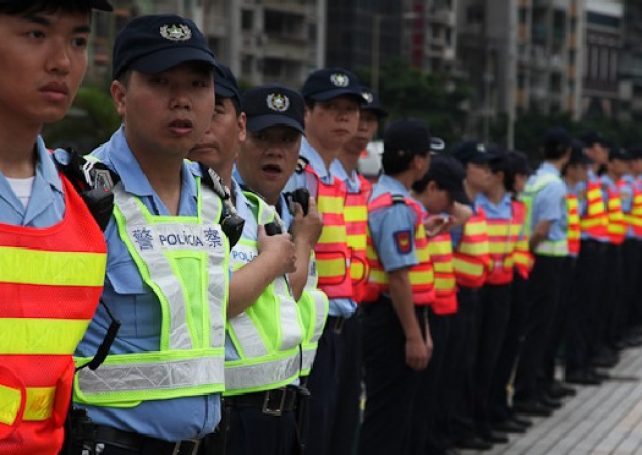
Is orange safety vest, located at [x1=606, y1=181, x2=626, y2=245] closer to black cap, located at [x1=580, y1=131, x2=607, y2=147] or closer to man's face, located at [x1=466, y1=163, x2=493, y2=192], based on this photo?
black cap, located at [x1=580, y1=131, x2=607, y2=147]

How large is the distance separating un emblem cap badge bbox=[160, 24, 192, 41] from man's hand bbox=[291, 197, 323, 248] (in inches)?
59.6

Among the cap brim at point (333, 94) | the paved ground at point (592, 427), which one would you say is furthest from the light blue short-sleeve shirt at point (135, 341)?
the paved ground at point (592, 427)

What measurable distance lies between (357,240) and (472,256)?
2615mm

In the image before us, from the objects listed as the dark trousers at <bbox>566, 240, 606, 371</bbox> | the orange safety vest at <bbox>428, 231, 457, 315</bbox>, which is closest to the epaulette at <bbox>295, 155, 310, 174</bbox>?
the orange safety vest at <bbox>428, 231, 457, 315</bbox>

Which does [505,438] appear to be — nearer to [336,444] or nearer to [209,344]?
[336,444]

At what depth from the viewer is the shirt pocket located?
378 cm

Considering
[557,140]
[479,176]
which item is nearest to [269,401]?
[479,176]

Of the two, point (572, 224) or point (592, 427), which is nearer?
point (592, 427)

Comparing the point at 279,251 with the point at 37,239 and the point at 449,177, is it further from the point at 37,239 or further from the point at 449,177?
the point at 449,177

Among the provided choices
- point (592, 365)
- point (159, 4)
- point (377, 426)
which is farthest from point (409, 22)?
point (377, 426)

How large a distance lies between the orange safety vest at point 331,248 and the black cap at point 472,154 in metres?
3.72

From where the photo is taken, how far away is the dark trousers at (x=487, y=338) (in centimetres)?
1027

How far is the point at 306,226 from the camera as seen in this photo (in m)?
5.39

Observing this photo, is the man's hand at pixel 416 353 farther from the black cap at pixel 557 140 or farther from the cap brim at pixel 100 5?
the black cap at pixel 557 140
